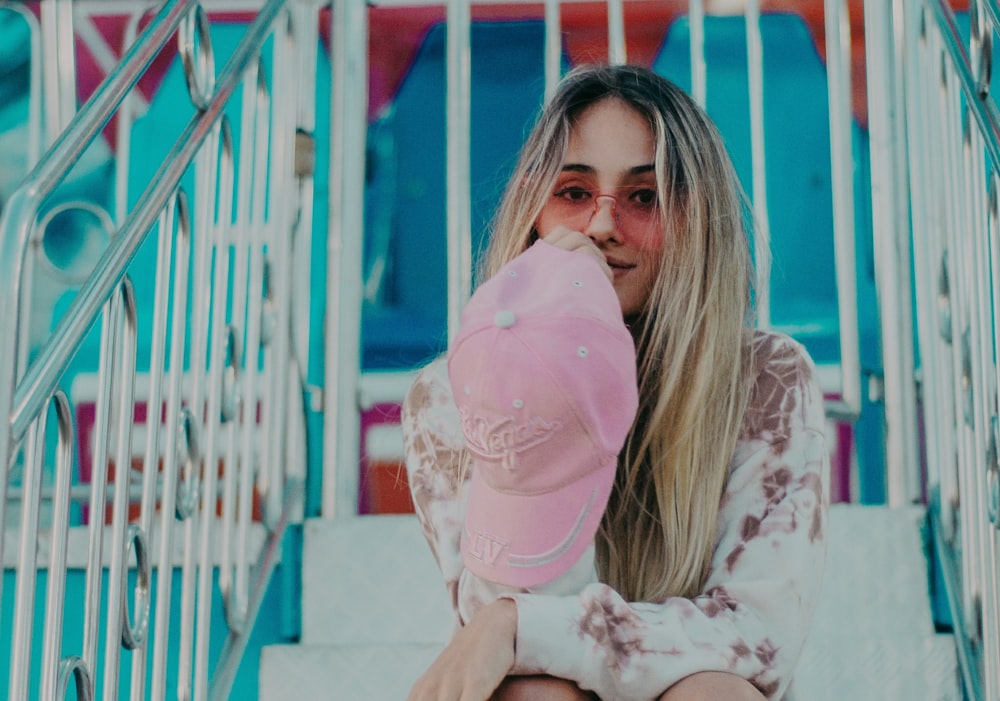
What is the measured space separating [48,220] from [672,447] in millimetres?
2131

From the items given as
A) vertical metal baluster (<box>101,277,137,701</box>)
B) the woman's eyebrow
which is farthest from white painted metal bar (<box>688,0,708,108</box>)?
vertical metal baluster (<box>101,277,137,701</box>)

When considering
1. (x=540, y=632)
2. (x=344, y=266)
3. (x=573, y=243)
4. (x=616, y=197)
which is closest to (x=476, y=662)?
(x=540, y=632)

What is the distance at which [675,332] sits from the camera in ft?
5.26

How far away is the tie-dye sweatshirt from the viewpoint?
4.32 feet

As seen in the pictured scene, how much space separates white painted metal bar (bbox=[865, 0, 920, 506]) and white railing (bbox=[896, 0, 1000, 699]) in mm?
10

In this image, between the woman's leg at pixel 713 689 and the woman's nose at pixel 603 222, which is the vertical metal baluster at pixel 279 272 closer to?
the woman's nose at pixel 603 222

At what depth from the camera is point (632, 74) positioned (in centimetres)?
175

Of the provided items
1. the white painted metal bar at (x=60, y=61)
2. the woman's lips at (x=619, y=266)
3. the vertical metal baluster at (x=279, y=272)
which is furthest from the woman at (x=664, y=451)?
the white painted metal bar at (x=60, y=61)

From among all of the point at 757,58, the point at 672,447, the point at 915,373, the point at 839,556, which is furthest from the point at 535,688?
the point at 757,58

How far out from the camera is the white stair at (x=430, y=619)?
1.98 metres

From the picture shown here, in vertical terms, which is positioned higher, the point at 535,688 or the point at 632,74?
the point at 632,74

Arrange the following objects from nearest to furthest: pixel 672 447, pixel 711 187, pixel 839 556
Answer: pixel 672 447, pixel 711 187, pixel 839 556

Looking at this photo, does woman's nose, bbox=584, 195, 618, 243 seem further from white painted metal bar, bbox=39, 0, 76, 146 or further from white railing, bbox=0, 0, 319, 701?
white painted metal bar, bbox=39, 0, 76, 146

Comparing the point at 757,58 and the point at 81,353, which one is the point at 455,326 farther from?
the point at 81,353
